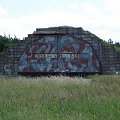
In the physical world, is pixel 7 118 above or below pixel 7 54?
below

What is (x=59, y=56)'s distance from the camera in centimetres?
3028

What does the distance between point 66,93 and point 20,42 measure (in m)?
20.4

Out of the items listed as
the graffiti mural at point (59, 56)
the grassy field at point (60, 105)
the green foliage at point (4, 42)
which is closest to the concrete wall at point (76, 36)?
the graffiti mural at point (59, 56)

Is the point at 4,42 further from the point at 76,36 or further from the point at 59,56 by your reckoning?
the point at 76,36

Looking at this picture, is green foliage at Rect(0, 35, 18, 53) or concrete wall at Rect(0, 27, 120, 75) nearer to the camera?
concrete wall at Rect(0, 27, 120, 75)

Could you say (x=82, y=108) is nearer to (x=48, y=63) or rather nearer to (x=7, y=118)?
(x=7, y=118)

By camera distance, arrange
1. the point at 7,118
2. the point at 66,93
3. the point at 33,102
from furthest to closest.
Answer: the point at 66,93 → the point at 33,102 → the point at 7,118

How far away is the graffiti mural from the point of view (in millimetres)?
29844

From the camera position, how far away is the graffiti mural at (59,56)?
1175 inches

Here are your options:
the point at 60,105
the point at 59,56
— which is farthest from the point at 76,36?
the point at 60,105

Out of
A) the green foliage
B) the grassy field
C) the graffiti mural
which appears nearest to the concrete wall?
the graffiti mural

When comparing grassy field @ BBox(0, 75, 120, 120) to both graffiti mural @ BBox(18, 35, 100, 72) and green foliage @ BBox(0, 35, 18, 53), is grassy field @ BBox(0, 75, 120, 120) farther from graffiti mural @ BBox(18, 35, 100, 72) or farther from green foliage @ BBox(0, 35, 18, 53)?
green foliage @ BBox(0, 35, 18, 53)

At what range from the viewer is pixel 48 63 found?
99.2 feet

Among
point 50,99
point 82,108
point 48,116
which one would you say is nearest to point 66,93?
point 50,99
